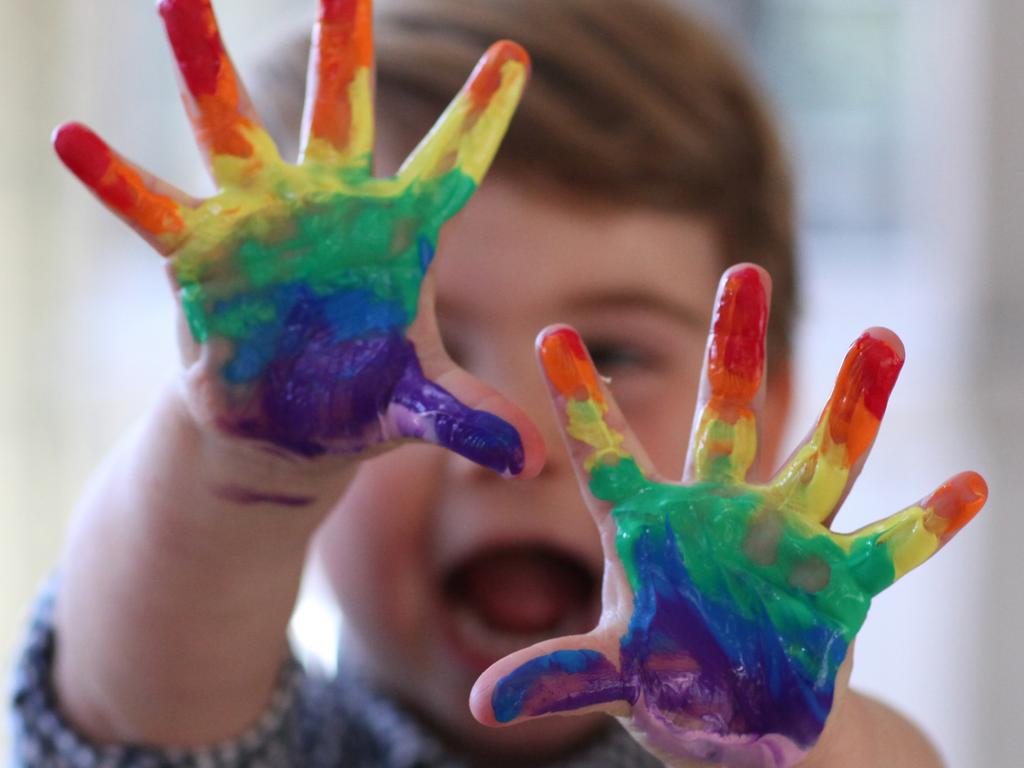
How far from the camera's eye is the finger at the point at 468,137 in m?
0.44

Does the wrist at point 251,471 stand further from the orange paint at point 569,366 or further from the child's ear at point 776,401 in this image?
the child's ear at point 776,401

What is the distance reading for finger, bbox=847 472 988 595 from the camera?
14.7 inches

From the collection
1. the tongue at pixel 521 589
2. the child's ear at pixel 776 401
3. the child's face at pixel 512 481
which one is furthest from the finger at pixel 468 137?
the child's ear at pixel 776 401

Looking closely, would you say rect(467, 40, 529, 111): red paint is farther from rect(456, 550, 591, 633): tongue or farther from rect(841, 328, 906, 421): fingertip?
rect(456, 550, 591, 633): tongue

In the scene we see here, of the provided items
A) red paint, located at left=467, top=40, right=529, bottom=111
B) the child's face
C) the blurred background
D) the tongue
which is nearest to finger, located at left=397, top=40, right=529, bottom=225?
red paint, located at left=467, top=40, right=529, bottom=111

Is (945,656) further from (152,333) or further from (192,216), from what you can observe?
(192,216)

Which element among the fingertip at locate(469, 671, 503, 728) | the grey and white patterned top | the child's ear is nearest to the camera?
the fingertip at locate(469, 671, 503, 728)

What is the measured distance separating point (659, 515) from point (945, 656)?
3.88ft

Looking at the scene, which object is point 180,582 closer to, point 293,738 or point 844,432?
point 293,738

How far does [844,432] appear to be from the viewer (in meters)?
0.39

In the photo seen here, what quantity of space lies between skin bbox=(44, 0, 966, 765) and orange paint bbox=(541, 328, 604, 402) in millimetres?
18

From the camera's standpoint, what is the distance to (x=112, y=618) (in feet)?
1.87

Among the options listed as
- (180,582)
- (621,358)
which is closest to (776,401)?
(621,358)

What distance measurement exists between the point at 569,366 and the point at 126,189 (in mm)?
165
